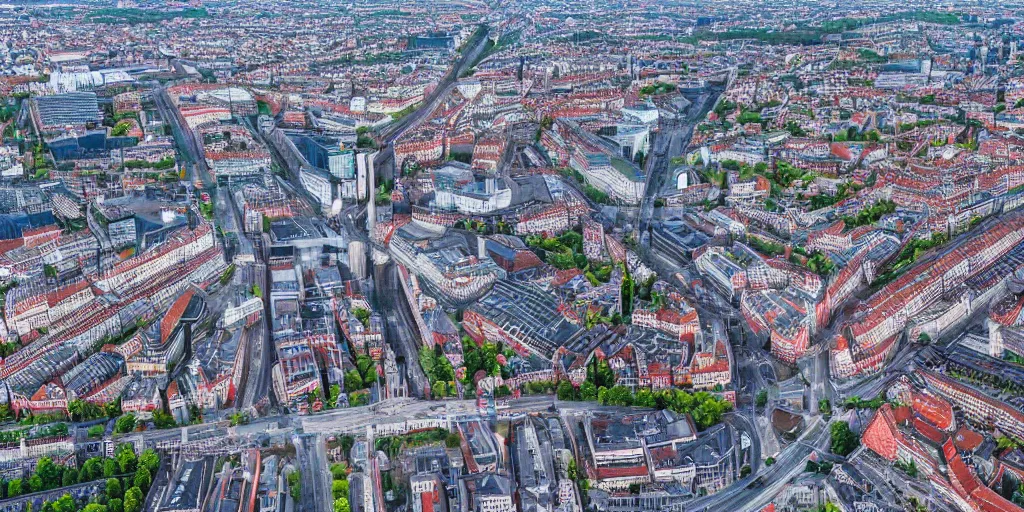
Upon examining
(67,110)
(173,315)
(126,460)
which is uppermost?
(67,110)

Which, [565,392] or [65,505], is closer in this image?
[65,505]

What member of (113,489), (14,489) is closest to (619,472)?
(113,489)

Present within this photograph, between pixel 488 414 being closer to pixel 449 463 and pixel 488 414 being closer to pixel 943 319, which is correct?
pixel 449 463

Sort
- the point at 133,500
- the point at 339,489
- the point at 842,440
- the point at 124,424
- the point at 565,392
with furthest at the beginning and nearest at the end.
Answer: the point at 565,392 → the point at 124,424 → the point at 842,440 → the point at 339,489 → the point at 133,500

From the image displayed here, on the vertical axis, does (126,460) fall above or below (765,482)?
above

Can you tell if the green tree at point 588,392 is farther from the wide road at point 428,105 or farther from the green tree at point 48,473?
the wide road at point 428,105

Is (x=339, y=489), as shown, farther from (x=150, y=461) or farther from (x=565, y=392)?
(x=565, y=392)

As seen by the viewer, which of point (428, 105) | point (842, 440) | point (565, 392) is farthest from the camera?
point (428, 105)

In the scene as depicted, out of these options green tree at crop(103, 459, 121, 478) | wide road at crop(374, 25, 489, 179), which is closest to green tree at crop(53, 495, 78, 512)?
green tree at crop(103, 459, 121, 478)

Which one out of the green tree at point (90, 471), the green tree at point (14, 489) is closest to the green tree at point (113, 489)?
the green tree at point (90, 471)
